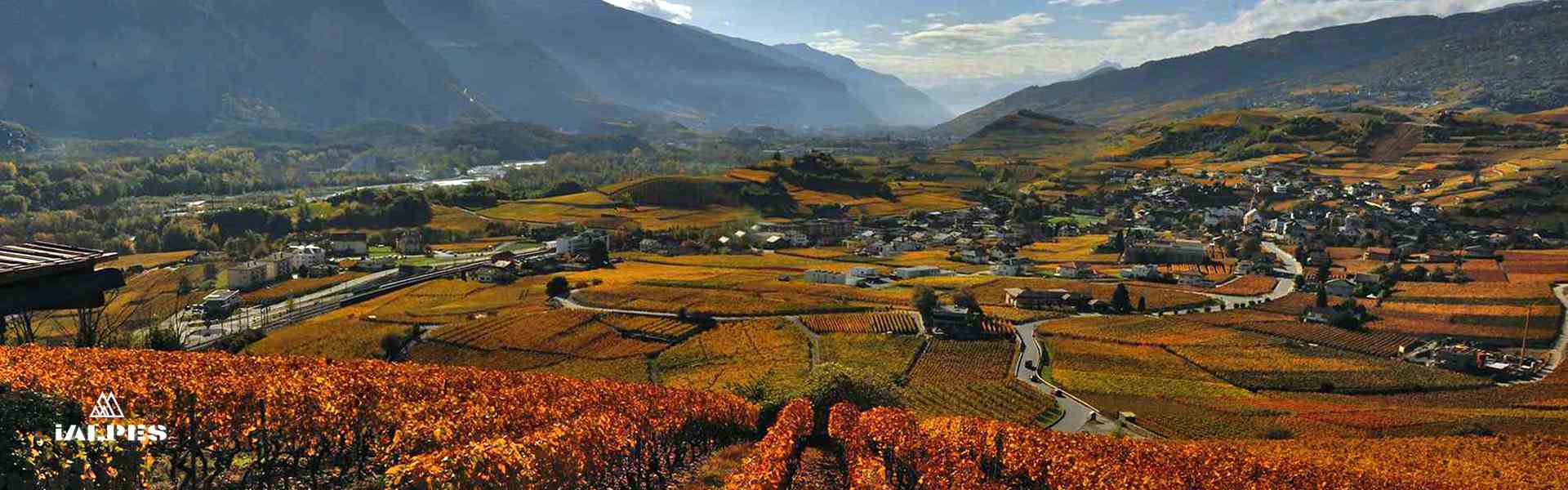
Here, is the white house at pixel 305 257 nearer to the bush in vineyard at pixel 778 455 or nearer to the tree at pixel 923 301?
the tree at pixel 923 301

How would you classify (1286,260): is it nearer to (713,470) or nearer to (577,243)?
(577,243)

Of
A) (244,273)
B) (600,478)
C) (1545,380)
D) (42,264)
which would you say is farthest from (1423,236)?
(244,273)

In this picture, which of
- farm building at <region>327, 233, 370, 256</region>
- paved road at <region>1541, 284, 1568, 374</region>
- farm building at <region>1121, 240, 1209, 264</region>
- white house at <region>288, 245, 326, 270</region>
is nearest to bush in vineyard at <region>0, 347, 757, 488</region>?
paved road at <region>1541, 284, 1568, 374</region>

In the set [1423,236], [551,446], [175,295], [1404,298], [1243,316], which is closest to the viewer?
[551,446]

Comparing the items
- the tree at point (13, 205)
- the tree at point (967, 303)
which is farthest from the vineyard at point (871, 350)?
the tree at point (13, 205)

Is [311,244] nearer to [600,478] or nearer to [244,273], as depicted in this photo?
[244,273]

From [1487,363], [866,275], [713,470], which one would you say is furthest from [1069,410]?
[866,275]
